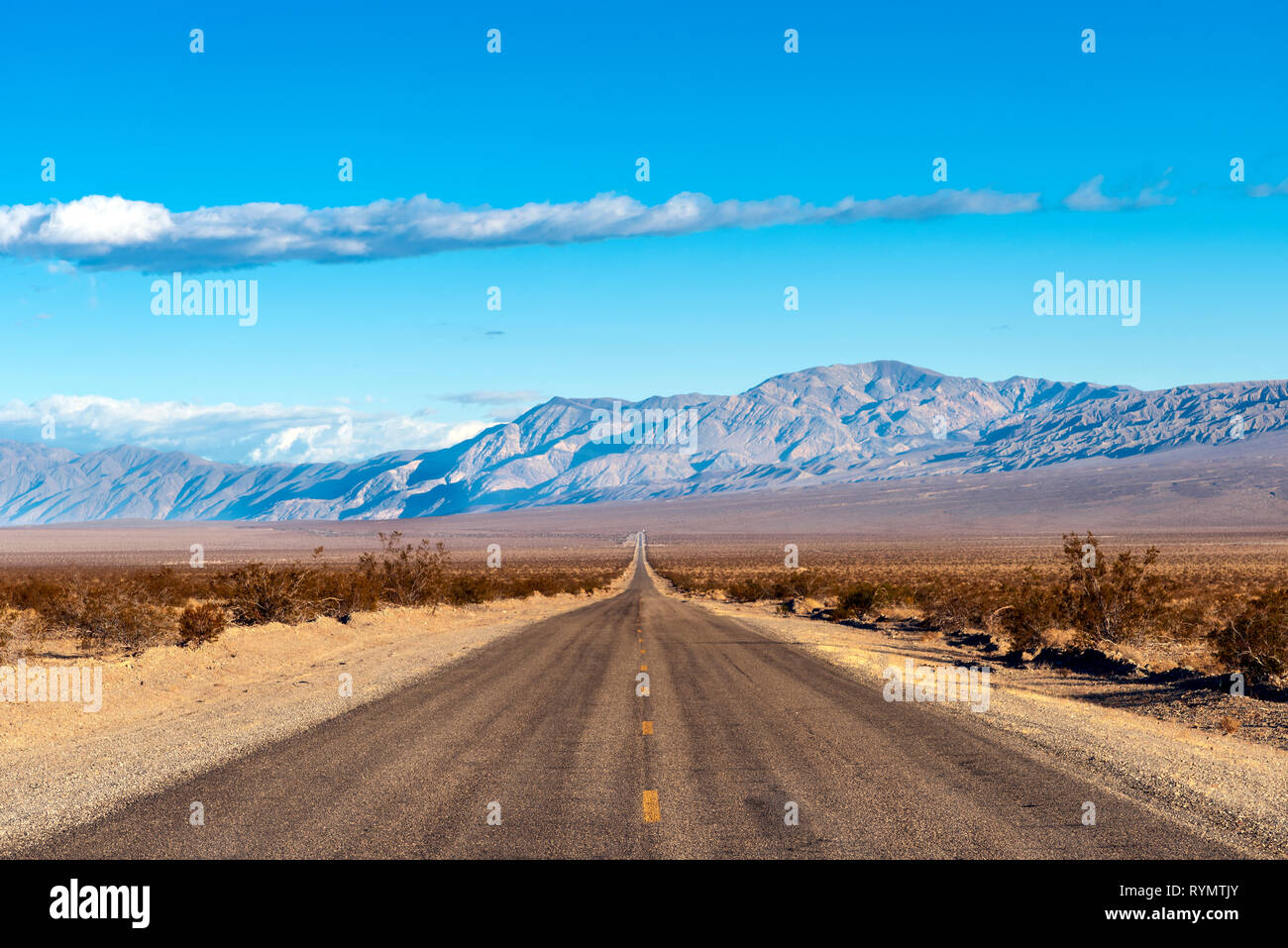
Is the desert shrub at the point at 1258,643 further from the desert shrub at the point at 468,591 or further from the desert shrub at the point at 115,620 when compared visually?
the desert shrub at the point at 468,591

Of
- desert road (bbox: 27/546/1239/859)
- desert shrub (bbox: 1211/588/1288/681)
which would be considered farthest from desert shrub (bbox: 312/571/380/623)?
desert shrub (bbox: 1211/588/1288/681)

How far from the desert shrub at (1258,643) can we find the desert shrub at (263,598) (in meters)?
21.1

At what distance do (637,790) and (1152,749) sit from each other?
605 centimetres

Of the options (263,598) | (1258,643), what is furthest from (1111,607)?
(263,598)

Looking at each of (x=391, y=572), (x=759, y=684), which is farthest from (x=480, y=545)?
(x=759, y=684)

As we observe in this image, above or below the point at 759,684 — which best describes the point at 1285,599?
above

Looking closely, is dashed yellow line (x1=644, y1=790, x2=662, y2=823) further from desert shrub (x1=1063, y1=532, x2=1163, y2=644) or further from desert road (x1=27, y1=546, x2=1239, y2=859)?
desert shrub (x1=1063, y1=532, x2=1163, y2=644)

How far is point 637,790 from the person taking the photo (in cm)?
865

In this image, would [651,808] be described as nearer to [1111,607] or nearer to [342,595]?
[1111,607]
